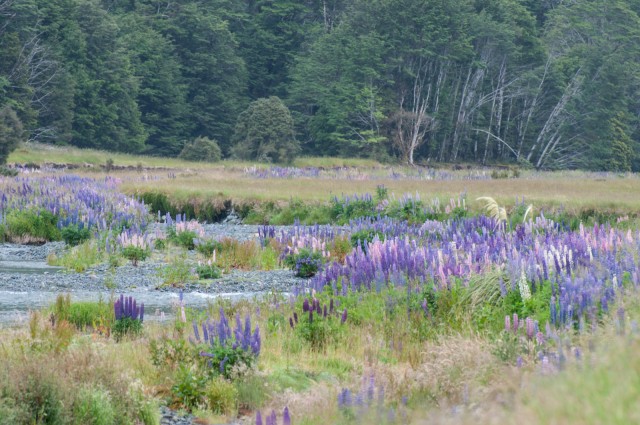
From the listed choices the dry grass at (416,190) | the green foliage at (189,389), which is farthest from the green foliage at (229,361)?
the dry grass at (416,190)

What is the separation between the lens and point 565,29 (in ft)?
281

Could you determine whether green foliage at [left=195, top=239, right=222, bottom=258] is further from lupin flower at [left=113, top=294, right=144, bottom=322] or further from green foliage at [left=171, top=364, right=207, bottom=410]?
green foliage at [left=171, top=364, right=207, bottom=410]

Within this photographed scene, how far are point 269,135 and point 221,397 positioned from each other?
54175 mm

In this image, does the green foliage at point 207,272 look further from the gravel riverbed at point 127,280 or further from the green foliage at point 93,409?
the green foliage at point 93,409

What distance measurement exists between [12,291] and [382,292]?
661 cm

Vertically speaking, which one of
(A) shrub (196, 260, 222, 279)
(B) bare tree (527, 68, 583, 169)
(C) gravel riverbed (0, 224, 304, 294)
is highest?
(B) bare tree (527, 68, 583, 169)

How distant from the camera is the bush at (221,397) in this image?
8352mm

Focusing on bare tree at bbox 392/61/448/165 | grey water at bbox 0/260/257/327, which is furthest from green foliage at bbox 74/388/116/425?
bare tree at bbox 392/61/448/165

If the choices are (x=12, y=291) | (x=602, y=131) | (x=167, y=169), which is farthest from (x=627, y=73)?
(x=12, y=291)

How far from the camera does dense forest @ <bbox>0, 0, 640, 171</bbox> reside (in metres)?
68.0

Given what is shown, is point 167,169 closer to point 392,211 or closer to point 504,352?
point 392,211

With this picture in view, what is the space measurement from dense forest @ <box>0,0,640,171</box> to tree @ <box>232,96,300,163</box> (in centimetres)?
157

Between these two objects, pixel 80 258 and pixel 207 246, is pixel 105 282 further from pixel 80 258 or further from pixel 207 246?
pixel 207 246

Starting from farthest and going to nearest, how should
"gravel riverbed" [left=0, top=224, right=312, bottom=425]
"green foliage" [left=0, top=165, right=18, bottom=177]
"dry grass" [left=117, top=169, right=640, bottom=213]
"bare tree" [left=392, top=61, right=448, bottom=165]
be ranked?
1. "bare tree" [left=392, top=61, right=448, bottom=165]
2. "green foliage" [left=0, top=165, right=18, bottom=177]
3. "dry grass" [left=117, top=169, right=640, bottom=213]
4. "gravel riverbed" [left=0, top=224, right=312, bottom=425]
